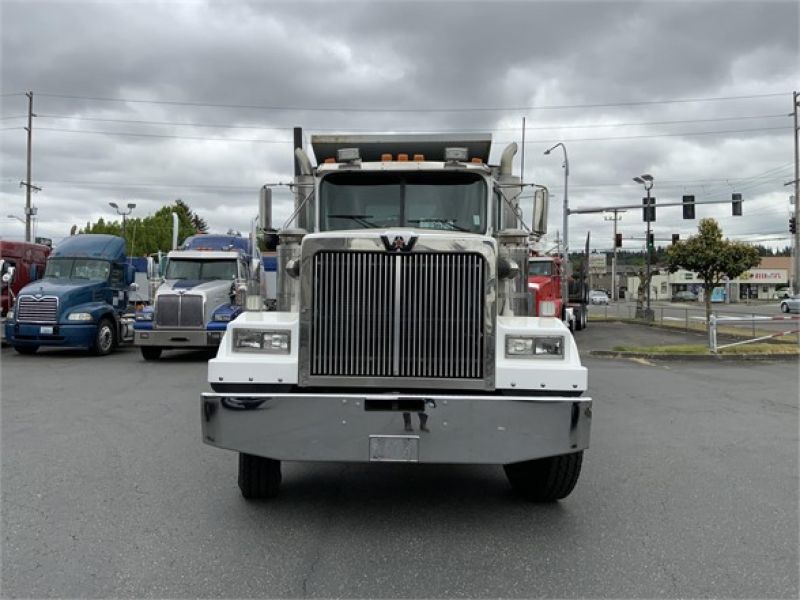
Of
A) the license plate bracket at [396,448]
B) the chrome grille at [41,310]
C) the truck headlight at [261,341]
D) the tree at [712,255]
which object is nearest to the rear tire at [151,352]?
the chrome grille at [41,310]

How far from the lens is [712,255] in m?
27.3

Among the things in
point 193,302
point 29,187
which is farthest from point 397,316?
point 29,187

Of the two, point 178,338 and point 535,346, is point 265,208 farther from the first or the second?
point 178,338

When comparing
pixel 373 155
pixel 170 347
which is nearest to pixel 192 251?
pixel 170 347

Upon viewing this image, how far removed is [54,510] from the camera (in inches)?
194

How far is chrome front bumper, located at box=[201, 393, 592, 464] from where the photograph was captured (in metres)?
4.24

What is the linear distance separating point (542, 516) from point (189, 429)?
175 inches

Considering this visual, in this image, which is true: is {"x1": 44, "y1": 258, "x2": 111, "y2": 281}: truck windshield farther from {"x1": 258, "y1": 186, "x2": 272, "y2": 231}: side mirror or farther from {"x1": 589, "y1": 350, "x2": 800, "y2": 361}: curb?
{"x1": 589, "y1": 350, "x2": 800, "y2": 361}: curb

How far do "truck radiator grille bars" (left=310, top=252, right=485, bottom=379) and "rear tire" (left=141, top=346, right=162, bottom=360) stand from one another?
12.3 meters

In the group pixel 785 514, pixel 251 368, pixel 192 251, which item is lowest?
pixel 785 514

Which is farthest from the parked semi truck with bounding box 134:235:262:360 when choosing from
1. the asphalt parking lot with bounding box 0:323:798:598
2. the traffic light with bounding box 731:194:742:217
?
the traffic light with bounding box 731:194:742:217

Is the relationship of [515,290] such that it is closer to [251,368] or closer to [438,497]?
[438,497]

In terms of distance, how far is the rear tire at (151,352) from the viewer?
15.7 meters

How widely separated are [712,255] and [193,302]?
20.9 m
